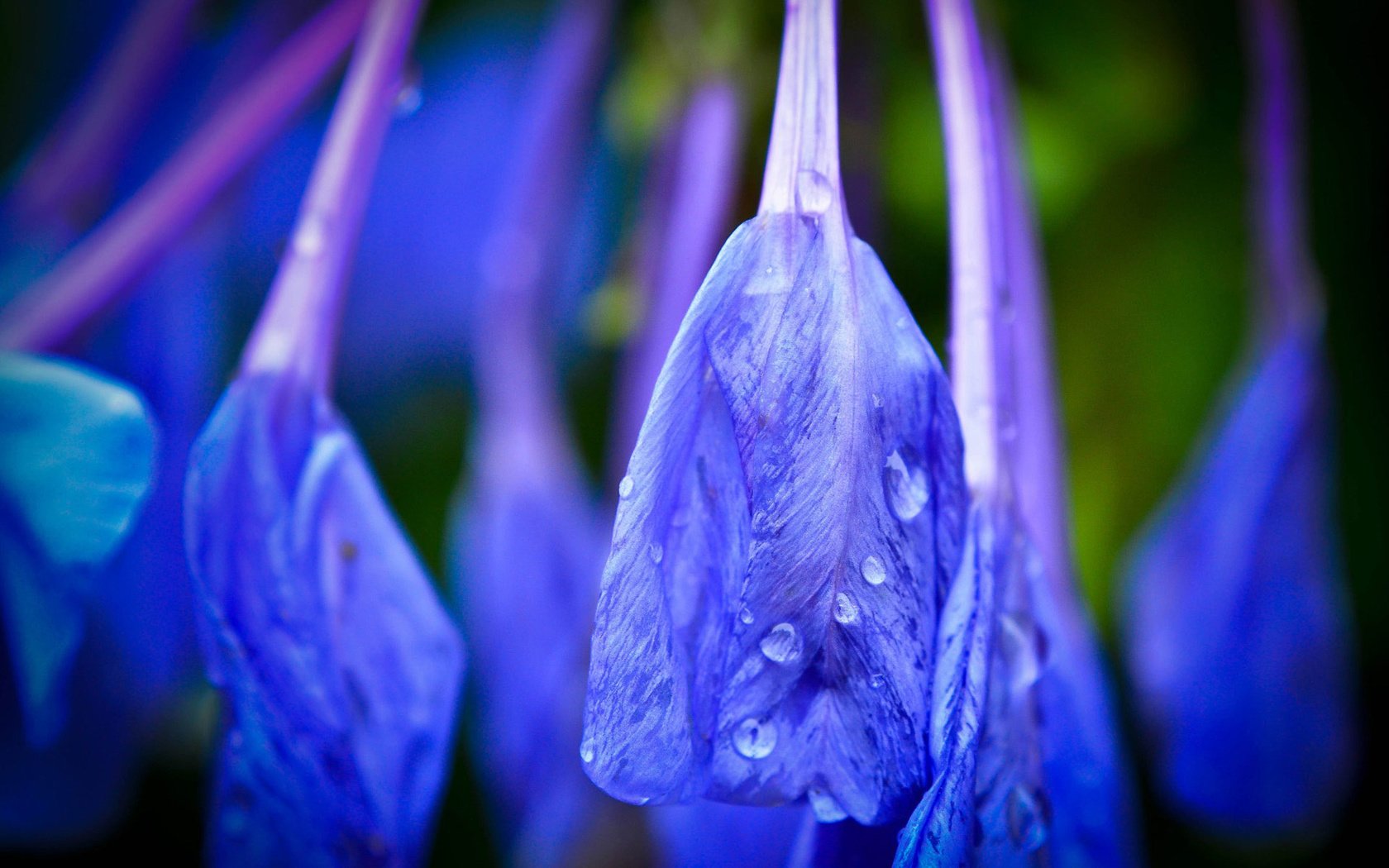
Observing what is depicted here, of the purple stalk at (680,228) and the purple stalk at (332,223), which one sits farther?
the purple stalk at (680,228)

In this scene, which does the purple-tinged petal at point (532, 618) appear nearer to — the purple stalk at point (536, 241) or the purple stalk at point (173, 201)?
the purple stalk at point (536, 241)

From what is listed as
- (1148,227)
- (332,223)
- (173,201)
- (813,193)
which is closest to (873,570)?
(813,193)

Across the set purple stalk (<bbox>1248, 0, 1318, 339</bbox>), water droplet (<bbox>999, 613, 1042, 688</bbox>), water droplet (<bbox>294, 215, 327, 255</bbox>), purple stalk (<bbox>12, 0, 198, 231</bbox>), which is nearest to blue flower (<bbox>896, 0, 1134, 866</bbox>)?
water droplet (<bbox>999, 613, 1042, 688</bbox>)

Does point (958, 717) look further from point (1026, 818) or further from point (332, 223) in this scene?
point (332, 223)

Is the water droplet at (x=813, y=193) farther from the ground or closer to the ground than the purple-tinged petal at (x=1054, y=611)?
farther from the ground

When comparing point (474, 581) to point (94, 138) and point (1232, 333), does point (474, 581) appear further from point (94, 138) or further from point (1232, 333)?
point (1232, 333)

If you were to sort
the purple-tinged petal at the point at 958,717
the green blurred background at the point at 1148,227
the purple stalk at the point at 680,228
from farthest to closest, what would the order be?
the green blurred background at the point at 1148,227
the purple stalk at the point at 680,228
the purple-tinged petal at the point at 958,717

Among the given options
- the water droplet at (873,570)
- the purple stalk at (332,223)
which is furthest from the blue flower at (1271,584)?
the purple stalk at (332,223)
